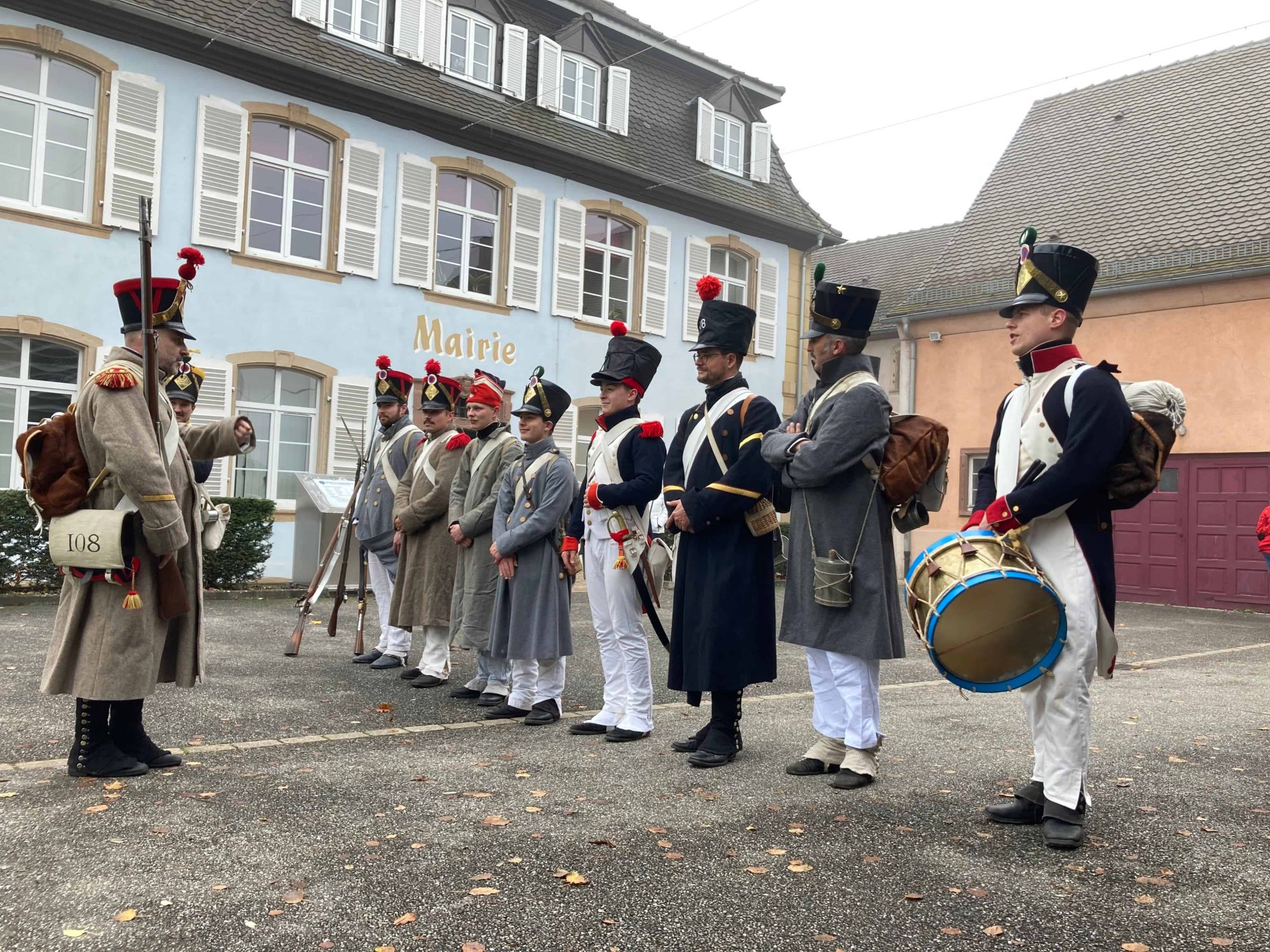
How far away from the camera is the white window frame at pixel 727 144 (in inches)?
892

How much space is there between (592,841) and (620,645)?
2.12 meters

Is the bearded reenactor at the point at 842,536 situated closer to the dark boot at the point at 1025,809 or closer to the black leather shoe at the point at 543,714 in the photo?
the dark boot at the point at 1025,809

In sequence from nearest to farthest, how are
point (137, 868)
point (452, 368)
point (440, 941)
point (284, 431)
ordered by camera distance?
point (440, 941), point (137, 868), point (284, 431), point (452, 368)

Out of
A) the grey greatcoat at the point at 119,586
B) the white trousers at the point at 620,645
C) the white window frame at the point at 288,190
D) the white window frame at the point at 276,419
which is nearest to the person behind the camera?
the grey greatcoat at the point at 119,586

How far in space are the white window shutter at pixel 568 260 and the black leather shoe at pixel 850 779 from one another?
15212 mm

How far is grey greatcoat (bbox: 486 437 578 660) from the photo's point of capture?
6699mm

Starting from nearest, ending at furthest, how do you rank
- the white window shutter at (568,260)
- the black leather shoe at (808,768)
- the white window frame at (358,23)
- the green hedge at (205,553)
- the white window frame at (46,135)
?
the black leather shoe at (808,768)
the green hedge at (205,553)
the white window frame at (46,135)
the white window frame at (358,23)
the white window shutter at (568,260)

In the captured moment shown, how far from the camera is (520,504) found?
6961mm

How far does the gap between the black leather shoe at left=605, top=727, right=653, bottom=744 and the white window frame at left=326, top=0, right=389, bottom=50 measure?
14.4 meters

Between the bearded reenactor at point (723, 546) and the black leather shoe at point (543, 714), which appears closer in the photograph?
the bearded reenactor at point (723, 546)

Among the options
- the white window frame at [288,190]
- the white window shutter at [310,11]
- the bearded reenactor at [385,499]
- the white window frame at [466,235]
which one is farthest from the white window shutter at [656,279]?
the bearded reenactor at [385,499]

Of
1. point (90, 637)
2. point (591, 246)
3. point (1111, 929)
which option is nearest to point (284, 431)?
point (591, 246)

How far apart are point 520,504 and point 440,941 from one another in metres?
3.96

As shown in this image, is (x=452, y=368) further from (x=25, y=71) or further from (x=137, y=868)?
(x=137, y=868)
